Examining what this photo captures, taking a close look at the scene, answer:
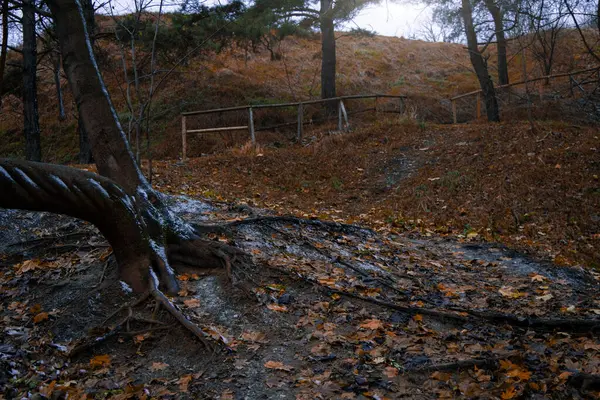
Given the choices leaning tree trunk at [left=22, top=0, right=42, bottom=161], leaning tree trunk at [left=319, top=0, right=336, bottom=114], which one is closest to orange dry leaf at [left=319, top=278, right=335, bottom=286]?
leaning tree trunk at [left=22, top=0, right=42, bottom=161]

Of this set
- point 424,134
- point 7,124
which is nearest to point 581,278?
point 424,134

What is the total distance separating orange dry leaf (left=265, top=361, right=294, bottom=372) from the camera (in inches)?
146

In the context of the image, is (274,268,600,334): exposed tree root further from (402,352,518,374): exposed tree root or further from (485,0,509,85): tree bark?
(485,0,509,85): tree bark

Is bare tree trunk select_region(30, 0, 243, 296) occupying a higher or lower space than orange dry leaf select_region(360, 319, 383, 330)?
higher

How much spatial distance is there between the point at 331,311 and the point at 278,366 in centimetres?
99

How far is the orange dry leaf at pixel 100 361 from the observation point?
380 cm

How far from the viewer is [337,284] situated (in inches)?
203

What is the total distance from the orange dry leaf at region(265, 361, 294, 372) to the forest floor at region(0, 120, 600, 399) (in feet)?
0.04

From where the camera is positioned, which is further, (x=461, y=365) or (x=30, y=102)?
(x=30, y=102)

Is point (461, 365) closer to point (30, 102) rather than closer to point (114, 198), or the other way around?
point (114, 198)

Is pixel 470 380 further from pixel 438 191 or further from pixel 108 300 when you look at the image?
pixel 438 191

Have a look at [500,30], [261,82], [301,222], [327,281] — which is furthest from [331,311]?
[261,82]

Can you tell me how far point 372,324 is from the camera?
435 cm

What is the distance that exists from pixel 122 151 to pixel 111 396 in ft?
8.68
